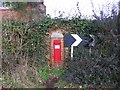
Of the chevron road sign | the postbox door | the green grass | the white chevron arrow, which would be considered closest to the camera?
the green grass

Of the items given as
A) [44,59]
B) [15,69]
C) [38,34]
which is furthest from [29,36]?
[15,69]

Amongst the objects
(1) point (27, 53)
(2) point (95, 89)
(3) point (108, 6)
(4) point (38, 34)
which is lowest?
(2) point (95, 89)

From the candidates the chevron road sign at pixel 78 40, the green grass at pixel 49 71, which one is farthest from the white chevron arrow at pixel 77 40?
the green grass at pixel 49 71

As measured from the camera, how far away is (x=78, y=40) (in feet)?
31.6

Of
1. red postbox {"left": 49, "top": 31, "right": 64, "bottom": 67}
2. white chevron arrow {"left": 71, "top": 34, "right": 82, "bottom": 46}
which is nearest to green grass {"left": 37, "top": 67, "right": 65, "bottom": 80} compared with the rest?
red postbox {"left": 49, "top": 31, "right": 64, "bottom": 67}

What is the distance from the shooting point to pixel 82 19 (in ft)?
34.6

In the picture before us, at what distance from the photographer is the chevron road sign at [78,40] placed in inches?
365

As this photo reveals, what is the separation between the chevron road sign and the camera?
9.27m

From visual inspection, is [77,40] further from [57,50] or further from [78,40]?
[57,50]

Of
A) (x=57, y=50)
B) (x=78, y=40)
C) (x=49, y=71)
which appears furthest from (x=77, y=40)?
(x=49, y=71)

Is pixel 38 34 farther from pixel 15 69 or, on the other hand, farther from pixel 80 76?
pixel 80 76

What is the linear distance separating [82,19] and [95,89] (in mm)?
4001

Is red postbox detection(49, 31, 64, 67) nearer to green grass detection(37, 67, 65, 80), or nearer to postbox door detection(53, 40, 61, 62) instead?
postbox door detection(53, 40, 61, 62)

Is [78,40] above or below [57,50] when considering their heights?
above
